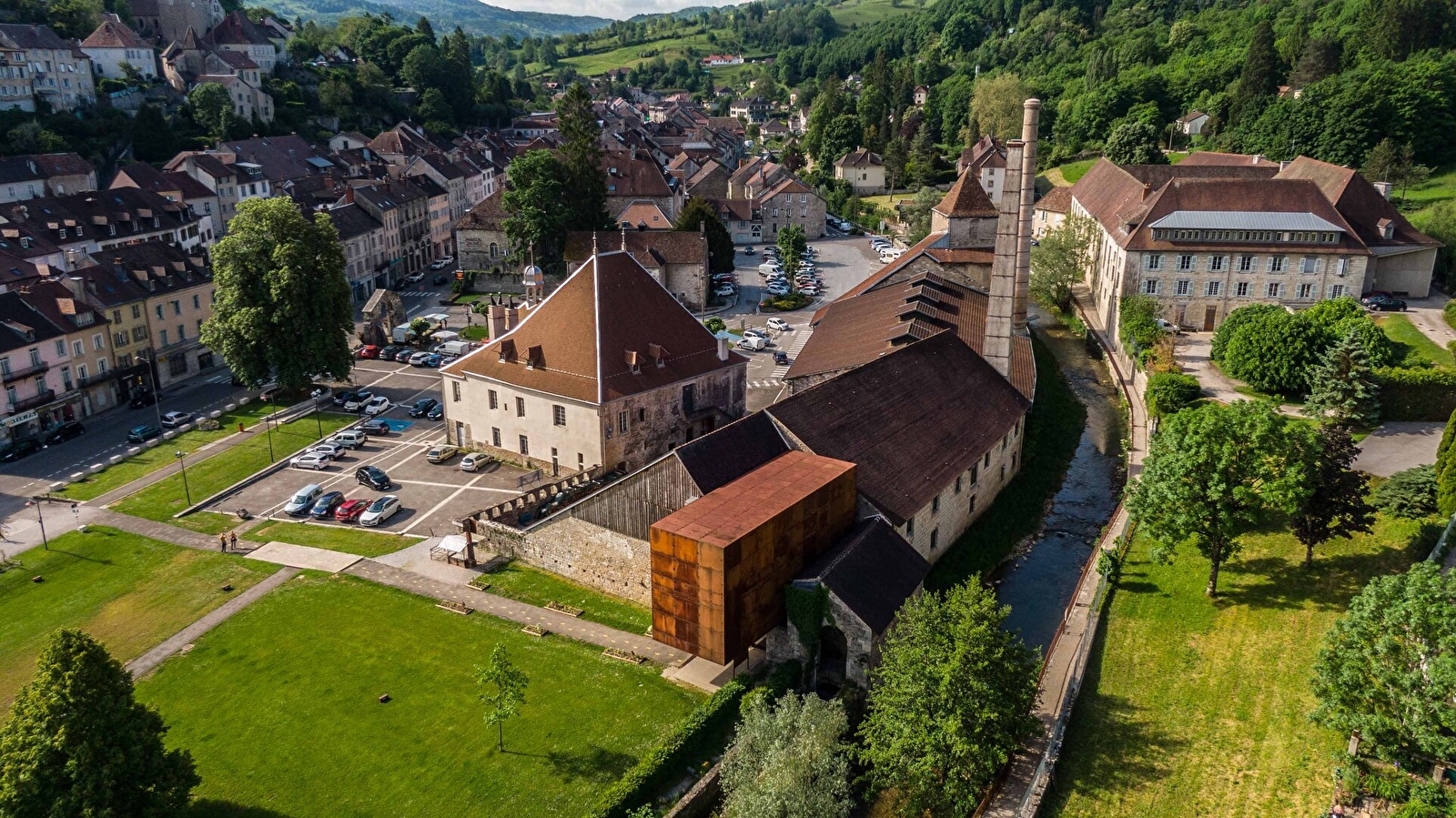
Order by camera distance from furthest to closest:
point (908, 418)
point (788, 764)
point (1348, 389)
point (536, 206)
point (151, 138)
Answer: point (151, 138) → point (536, 206) → point (1348, 389) → point (908, 418) → point (788, 764)

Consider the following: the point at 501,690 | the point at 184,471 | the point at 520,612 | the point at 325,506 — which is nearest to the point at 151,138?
the point at 184,471

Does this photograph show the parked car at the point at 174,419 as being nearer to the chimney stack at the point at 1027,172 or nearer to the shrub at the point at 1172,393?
the chimney stack at the point at 1027,172

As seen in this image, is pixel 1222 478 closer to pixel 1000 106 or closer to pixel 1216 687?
pixel 1216 687

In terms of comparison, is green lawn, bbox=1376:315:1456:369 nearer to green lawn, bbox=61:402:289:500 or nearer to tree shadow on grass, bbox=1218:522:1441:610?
tree shadow on grass, bbox=1218:522:1441:610

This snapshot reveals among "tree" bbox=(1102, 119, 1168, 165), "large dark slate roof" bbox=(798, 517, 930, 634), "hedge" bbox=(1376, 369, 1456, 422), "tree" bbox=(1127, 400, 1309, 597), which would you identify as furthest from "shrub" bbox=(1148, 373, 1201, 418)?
"tree" bbox=(1102, 119, 1168, 165)

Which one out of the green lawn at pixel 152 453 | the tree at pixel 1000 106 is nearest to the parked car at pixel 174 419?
the green lawn at pixel 152 453
